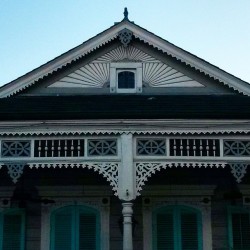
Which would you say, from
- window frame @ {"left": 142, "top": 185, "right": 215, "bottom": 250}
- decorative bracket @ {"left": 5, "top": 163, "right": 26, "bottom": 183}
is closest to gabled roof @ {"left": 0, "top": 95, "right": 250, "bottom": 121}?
decorative bracket @ {"left": 5, "top": 163, "right": 26, "bottom": 183}

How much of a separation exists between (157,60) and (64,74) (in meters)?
2.75

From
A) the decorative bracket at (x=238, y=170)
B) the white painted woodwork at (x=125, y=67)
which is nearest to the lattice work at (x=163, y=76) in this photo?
the white painted woodwork at (x=125, y=67)

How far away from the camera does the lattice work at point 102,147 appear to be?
12148 mm

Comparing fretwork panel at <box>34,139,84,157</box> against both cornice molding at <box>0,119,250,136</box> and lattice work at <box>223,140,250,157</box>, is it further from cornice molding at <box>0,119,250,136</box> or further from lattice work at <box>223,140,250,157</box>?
lattice work at <box>223,140,250,157</box>

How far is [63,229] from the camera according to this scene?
45.3ft

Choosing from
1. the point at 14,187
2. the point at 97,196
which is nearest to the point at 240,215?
the point at 97,196

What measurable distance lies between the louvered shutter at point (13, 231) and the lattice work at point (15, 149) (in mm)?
2450

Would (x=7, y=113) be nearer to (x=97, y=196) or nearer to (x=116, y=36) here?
(x=97, y=196)

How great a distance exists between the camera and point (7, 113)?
1228 centimetres

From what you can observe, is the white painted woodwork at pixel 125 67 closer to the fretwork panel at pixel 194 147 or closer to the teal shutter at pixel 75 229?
the fretwork panel at pixel 194 147

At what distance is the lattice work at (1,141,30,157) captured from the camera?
12.2m

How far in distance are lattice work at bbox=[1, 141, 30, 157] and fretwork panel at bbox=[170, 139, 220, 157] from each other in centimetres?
333

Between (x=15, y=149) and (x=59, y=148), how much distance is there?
3.30 ft

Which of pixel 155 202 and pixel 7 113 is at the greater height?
pixel 7 113
